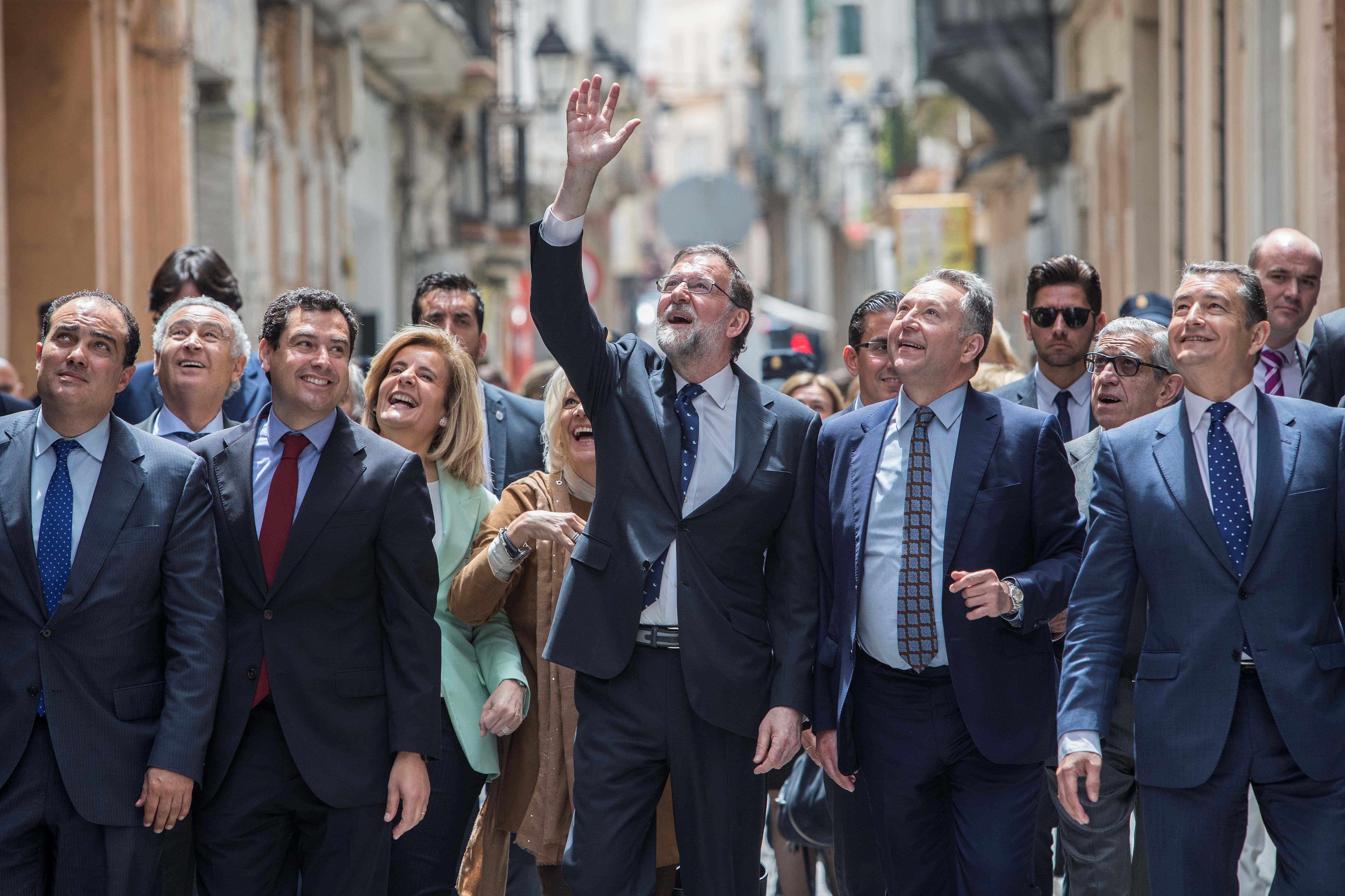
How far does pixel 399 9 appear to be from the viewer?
20312 mm

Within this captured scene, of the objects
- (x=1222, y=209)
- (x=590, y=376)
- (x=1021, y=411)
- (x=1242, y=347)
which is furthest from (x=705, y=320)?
(x=1222, y=209)

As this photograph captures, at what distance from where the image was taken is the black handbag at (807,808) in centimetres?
697

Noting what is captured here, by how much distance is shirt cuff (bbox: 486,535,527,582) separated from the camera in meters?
5.64

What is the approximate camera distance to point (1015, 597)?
5164 mm

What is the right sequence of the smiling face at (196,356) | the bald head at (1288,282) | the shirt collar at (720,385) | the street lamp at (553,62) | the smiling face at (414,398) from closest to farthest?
the shirt collar at (720,385)
the smiling face at (414,398)
the smiling face at (196,356)
the bald head at (1288,282)
the street lamp at (553,62)

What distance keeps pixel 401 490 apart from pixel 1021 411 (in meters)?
1.92

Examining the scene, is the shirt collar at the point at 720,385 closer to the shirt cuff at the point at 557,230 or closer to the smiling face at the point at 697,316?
the smiling face at the point at 697,316

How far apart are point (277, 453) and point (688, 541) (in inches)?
49.2

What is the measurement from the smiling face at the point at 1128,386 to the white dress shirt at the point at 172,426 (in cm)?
319

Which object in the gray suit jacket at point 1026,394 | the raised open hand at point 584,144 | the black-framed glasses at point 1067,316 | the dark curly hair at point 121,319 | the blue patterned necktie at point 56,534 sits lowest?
the blue patterned necktie at point 56,534

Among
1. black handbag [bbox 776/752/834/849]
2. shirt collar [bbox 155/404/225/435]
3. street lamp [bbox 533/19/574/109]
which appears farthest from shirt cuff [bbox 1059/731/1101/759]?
street lamp [bbox 533/19/574/109]

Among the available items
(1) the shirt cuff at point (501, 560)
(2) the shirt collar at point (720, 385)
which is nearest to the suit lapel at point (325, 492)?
(1) the shirt cuff at point (501, 560)

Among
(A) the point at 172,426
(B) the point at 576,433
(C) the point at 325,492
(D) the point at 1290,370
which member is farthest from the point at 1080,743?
(A) the point at 172,426

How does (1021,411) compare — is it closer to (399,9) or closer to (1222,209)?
(1222,209)
